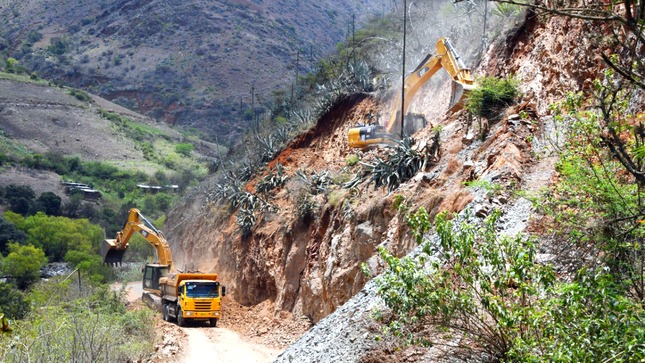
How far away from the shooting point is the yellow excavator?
24406 mm

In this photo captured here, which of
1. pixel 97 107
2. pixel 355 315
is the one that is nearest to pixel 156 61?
pixel 97 107

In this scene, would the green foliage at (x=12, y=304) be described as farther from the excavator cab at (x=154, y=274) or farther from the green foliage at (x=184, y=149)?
the green foliage at (x=184, y=149)

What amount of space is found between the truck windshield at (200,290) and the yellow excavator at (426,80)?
724cm

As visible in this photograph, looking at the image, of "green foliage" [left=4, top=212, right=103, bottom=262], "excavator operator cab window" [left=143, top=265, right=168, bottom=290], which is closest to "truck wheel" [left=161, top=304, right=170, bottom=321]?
"excavator operator cab window" [left=143, top=265, right=168, bottom=290]

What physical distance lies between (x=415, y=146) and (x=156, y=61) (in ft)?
343

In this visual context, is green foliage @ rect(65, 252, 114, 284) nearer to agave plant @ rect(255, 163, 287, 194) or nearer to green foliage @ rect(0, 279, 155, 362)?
agave plant @ rect(255, 163, 287, 194)

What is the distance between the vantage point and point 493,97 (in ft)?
65.5

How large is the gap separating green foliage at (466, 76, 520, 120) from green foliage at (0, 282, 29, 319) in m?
15.8

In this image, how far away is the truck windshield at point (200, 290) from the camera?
27.6 metres

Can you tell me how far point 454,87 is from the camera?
2564 cm

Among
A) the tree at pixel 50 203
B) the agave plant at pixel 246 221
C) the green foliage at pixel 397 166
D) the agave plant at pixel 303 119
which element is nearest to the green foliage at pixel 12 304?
the agave plant at pixel 246 221

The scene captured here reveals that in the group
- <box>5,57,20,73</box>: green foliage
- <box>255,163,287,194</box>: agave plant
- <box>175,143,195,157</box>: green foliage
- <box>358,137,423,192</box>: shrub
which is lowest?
<box>358,137,423,192</box>: shrub

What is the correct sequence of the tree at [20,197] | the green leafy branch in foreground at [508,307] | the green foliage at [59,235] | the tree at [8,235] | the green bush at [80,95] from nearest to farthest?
the green leafy branch in foreground at [508,307], the green foliage at [59,235], the tree at [8,235], the tree at [20,197], the green bush at [80,95]

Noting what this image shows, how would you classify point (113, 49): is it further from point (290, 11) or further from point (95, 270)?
point (95, 270)
